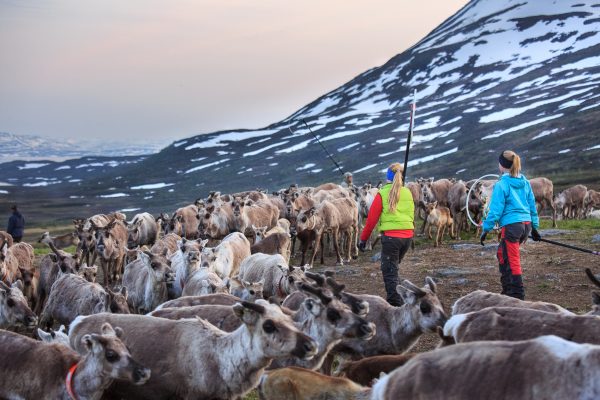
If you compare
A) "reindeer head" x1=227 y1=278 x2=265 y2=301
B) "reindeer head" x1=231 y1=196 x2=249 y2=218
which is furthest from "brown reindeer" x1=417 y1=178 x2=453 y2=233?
"reindeer head" x1=227 y1=278 x2=265 y2=301

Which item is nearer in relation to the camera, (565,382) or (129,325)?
(565,382)

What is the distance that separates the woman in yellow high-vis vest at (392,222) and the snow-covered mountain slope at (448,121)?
147ft

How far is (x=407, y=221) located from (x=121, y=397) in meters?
5.39

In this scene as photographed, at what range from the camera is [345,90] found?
152 meters

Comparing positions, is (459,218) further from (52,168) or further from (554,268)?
(52,168)

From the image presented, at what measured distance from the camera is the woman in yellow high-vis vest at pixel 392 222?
11.0m

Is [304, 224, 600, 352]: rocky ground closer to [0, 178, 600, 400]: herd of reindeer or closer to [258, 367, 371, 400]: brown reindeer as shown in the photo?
[0, 178, 600, 400]: herd of reindeer

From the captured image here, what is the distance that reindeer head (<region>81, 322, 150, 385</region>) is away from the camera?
696 centimetres

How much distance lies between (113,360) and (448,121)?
306 ft

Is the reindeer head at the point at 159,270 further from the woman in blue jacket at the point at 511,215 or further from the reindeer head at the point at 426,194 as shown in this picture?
the reindeer head at the point at 426,194

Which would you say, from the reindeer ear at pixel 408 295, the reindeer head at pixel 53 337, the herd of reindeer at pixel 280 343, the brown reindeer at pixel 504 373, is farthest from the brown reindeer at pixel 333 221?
the brown reindeer at pixel 504 373

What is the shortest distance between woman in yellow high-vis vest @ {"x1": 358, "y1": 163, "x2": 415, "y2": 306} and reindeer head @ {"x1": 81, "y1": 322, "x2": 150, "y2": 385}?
4931 millimetres

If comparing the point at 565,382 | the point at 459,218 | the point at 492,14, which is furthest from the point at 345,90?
the point at 565,382

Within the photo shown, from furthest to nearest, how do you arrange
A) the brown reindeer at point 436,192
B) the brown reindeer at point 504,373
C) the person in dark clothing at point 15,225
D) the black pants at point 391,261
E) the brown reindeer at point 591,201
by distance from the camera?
the brown reindeer at point 591,201
the brown reindeer at point 436,192
the person in dark clothing at point 15,225
the black pants at point 391,261
the brown reindeer at point 504,373
